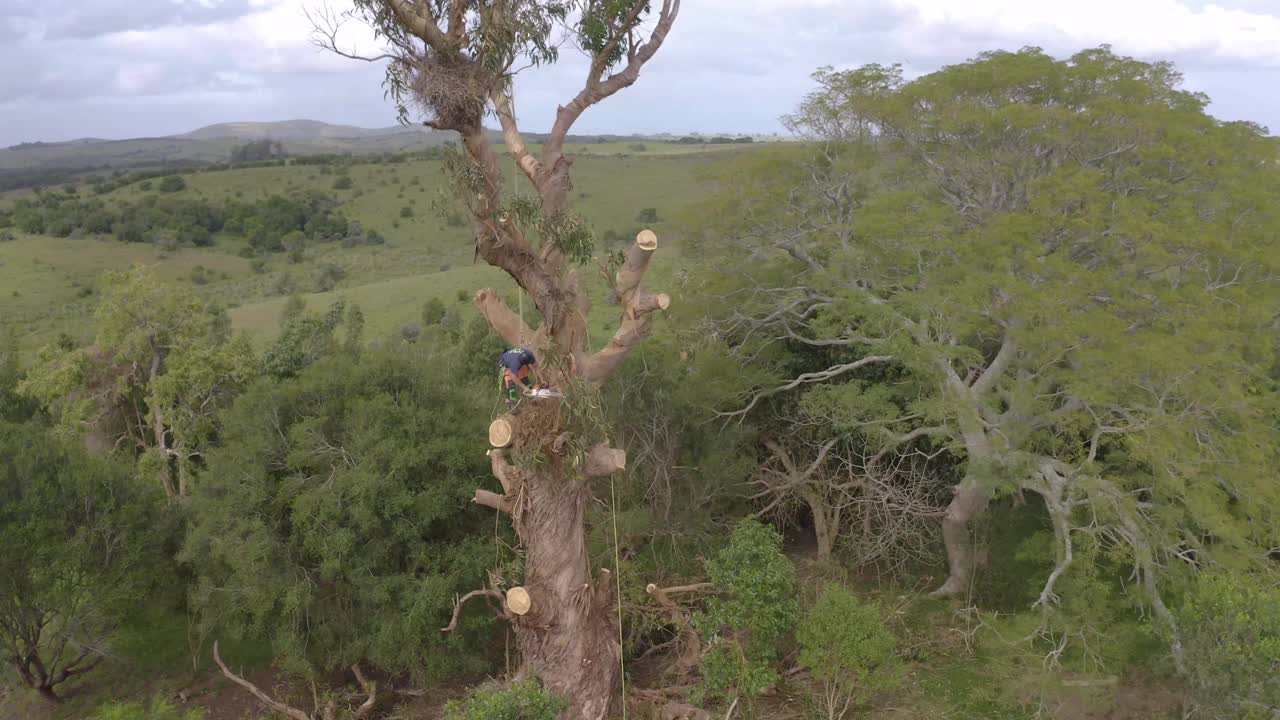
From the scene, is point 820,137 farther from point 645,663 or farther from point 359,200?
point 359,200

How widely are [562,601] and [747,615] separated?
2.13 metres

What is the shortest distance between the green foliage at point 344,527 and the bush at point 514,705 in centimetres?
235

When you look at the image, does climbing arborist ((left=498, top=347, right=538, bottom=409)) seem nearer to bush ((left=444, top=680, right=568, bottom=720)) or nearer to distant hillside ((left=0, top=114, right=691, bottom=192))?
bush ((left=444, top=680, right=568, bottom=720))

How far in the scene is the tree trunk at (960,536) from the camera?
40.4ft

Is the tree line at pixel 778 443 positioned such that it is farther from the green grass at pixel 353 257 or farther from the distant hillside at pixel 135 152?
the distant hillside at pixel 135 152

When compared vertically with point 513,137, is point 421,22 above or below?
above

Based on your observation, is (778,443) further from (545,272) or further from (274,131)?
(274,131)

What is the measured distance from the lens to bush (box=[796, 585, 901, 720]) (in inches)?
349

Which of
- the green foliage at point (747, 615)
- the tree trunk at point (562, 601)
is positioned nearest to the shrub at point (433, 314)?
the tree trunk at point (562, 601)

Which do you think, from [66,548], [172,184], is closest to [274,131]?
[172,184]

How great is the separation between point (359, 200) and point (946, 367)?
54817 mm

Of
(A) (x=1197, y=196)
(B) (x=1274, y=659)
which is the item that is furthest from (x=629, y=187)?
(B) (x=1274, y=659)

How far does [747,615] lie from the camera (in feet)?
30.7

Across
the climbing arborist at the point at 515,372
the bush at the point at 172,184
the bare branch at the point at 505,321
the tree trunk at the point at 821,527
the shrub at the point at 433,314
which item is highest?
the bush at the point at 172,184
